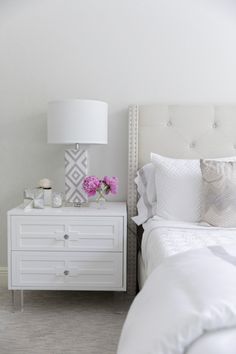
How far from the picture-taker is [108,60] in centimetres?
294

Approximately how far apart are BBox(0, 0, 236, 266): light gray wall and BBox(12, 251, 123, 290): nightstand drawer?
676 mm

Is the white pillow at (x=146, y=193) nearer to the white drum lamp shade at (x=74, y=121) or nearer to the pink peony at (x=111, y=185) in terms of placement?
the pink peony at (x=111, y=185)

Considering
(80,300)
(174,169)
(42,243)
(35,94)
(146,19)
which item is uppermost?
(146,19)

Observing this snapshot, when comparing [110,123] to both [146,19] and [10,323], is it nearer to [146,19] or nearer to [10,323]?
[146,19]

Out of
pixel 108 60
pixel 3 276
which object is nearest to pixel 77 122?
pixel 108 60

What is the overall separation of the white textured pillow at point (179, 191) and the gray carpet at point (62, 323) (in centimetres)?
68

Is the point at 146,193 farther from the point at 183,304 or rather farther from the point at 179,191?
the point at 183,304

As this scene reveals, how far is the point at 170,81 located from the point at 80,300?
1.61 m

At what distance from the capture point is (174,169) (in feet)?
8.41

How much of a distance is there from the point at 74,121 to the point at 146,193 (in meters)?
0.66

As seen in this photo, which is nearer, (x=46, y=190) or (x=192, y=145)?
(x=46, y=190)

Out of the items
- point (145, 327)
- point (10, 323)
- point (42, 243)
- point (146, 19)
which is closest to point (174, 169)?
point (42, 243)

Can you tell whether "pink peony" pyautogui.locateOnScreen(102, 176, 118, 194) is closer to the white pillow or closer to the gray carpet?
the white pillow

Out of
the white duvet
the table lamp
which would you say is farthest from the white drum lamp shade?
the white duvet
